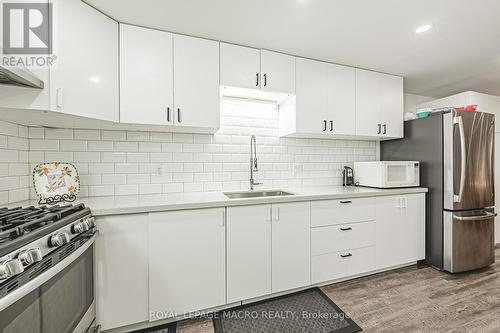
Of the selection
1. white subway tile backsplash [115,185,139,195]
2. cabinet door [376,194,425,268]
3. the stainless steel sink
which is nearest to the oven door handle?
white subway tile backsplash [115,185,139,195]

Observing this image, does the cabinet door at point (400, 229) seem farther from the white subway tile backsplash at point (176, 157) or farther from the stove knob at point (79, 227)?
the stove knob at point (79, 227)

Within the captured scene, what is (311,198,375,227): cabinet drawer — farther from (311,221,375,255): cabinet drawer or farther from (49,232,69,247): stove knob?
(49,232,69,247): stove knob

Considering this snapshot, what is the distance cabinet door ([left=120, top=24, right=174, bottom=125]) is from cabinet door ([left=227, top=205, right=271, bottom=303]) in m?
1.02

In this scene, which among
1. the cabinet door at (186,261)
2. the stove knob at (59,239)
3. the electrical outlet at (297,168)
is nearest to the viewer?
→ the stove knob at (59,239)

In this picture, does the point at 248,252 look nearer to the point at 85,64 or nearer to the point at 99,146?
the point at 99,146

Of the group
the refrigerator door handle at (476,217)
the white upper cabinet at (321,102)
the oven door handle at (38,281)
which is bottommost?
the refrigerator door handle at (476,217)

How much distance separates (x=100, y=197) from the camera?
1.94 metres

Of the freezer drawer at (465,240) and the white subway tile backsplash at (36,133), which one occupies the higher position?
the white subway tile backsplash at (36,133)

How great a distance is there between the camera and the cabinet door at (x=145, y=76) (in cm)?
175

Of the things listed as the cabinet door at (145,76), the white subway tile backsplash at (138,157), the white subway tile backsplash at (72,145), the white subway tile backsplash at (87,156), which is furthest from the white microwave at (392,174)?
the white subway tile backsplash at (72,145)

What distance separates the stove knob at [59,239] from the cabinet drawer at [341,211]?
1.77 meters

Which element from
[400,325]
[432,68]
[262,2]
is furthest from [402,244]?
→ [262,2]

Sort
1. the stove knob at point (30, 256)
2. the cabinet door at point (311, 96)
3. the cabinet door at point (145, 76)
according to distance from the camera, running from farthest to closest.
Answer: the cabinet door at point (311, 96)
the cabinet door at point (145, 76)
the stove knob at point (30, 256)

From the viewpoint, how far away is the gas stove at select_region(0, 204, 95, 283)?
779mm
